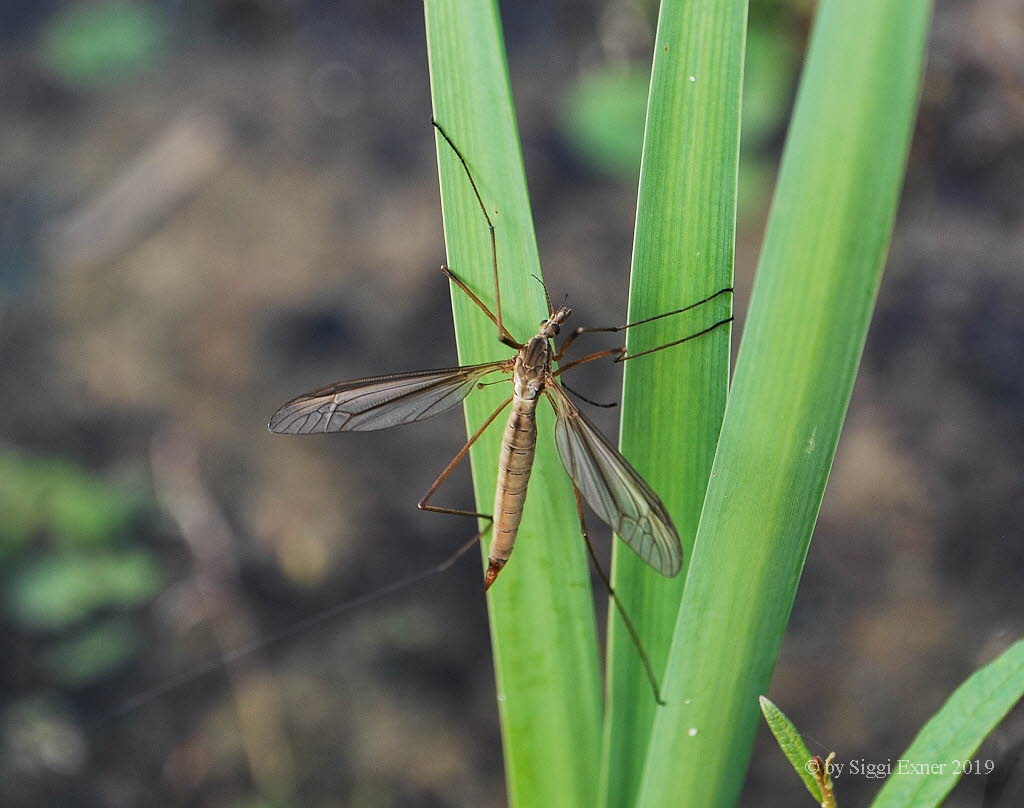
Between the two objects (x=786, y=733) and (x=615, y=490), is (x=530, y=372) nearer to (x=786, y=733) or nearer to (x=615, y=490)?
(x=615, y=490)

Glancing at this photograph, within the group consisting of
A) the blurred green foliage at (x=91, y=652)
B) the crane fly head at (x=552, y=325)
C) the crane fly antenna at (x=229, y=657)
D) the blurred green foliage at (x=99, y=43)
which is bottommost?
the crane fly antenna at (x=229, y=657)

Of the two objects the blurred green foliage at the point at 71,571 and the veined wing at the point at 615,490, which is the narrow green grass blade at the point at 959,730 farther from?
the blurred green foliage at the point at 71,571

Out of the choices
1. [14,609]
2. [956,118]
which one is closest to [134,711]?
[14,609]

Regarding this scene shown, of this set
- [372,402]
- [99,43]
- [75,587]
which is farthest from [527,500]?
[99,43]

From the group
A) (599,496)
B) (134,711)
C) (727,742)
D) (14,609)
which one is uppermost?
(599,496)

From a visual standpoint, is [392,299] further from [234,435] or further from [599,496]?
[599,496]

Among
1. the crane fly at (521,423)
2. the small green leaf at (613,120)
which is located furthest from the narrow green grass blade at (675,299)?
the small green leaf at (613,120)
